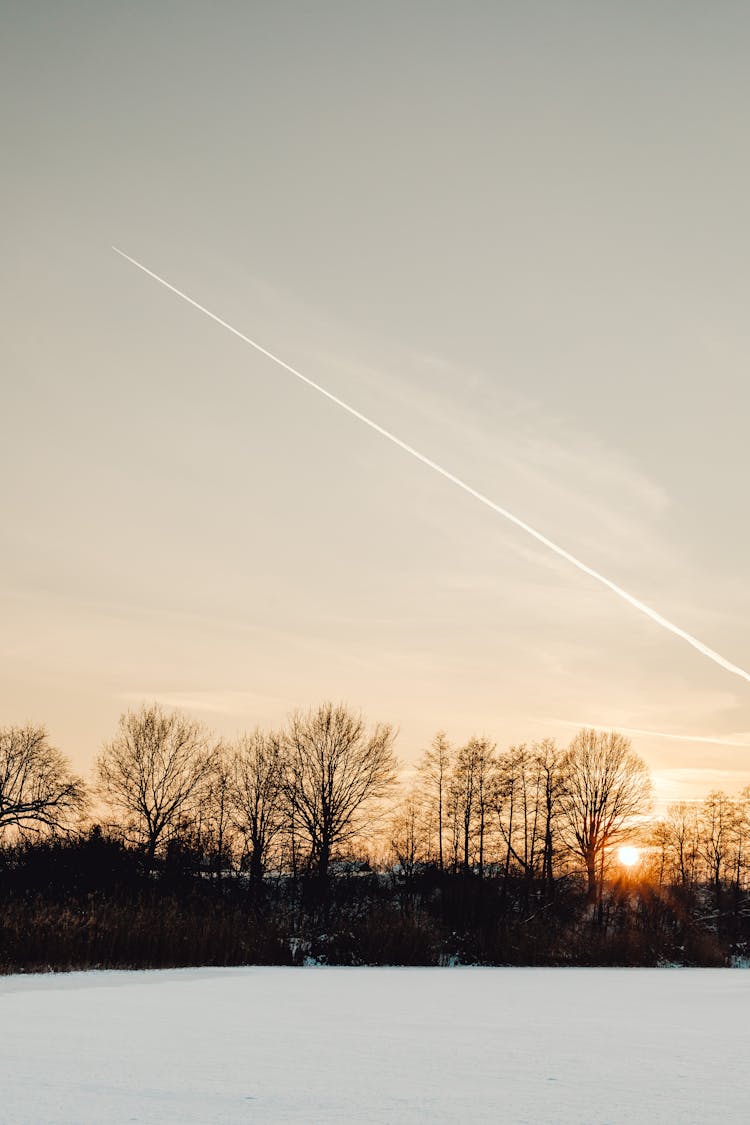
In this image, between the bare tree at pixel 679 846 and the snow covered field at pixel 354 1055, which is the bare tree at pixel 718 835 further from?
the snow covered field at pixel 354 1055

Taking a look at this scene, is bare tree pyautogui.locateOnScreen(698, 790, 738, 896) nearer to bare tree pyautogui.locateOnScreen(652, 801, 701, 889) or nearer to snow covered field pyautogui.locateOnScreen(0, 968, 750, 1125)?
bare tree pyautogui.locateOnScreen(652, 801, 701, 889)

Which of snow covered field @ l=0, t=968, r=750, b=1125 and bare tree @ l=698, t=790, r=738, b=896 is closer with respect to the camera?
snow covered field @ l=0, t=968, r=750, b=1125

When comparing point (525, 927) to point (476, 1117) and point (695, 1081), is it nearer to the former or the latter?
point (695, 1081)

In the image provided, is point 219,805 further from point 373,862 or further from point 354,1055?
point 354,1055

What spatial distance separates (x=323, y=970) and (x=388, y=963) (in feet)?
12.3

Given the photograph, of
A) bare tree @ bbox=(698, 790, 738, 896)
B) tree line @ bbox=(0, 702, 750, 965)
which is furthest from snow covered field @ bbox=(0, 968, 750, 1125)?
bare tree @ bbox=(698, 790, 738, 896)

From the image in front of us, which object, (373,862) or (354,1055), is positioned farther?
(373,862)

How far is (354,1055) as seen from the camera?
420 inches

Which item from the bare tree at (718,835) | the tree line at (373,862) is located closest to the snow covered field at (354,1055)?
the tree line at (373,862)

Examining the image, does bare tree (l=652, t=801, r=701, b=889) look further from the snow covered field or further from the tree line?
the snow covered field

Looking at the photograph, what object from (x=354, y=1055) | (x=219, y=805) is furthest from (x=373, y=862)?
(x=354, y=1055)

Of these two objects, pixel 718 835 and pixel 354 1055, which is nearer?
pixel 354 1055

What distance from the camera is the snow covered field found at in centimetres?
736

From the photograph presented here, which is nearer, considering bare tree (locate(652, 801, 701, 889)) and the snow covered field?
the snow covered field
